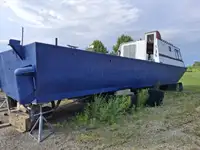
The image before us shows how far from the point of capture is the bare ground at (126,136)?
2938 millimetres

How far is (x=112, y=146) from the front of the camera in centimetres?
290

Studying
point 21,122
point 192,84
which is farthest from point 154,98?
point 192,84

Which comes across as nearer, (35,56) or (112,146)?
(112,146)

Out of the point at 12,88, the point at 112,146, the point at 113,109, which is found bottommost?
the point at 112,146

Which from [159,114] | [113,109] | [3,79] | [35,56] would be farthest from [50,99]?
[159,114]

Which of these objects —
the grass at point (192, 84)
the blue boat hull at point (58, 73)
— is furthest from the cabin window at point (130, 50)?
the grass at point (192, 84)

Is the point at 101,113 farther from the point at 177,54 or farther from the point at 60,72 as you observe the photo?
the point at 177,54

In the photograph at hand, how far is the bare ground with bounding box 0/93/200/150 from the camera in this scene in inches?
116

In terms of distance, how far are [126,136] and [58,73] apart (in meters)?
1.62

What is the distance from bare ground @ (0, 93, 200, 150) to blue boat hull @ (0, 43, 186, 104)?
0.67 metres

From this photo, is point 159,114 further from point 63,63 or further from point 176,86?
Answer: point 176,86

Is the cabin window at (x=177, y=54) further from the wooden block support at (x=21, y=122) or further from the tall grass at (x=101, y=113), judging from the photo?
the wooden block support at (x=21, y=122)

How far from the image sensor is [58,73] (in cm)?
374

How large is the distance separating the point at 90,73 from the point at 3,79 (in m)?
2.08
